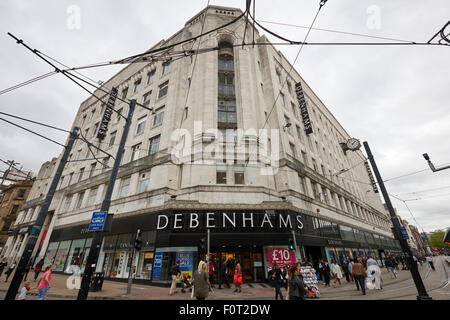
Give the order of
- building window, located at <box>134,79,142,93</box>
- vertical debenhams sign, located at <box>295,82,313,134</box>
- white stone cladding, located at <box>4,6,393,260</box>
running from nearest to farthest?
white stone cladding, located at <box>4,6,393,260</box> < vertical debenhams sign, located at <box>295,82,313,134</box> < building window, located at <box>134,79,142,93</box>

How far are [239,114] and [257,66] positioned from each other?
28.2ft

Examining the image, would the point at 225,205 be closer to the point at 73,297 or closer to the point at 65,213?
the point at 73,297

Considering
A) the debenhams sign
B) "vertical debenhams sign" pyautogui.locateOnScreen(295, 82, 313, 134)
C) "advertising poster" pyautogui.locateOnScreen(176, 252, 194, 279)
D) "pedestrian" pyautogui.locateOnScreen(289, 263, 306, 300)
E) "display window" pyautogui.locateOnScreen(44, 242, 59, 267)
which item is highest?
"vertical debenhams sign" pyautogui.locateOnScreen(295, 82, 313, 134)

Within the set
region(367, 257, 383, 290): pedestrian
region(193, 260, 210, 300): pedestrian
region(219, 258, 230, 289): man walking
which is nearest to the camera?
region(193, 260, 210, 300): pedestrian

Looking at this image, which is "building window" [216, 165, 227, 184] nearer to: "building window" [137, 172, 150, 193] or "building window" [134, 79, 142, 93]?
"building window" [137, 172, 150, 193]

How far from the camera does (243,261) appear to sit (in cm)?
1650

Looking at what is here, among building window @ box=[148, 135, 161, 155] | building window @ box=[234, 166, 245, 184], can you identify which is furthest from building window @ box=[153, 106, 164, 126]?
building window @ box=[234, 166, 245, 184]

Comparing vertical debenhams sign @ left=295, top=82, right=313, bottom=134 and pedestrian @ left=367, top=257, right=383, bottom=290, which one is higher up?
vertical debenhams sign @ left=295, top=82, right=313, bottom=134

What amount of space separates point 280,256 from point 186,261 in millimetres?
7563

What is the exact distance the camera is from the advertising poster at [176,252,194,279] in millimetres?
15125

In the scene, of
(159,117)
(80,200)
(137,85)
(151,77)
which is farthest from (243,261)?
(137,85)

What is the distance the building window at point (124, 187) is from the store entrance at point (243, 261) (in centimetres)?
1174

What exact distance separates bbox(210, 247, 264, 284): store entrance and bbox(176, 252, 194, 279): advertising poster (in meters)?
1.64

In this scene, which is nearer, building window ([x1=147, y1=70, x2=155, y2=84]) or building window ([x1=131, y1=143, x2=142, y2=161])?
building window ([x1=131, y1=143, x2=142, y2=161])
